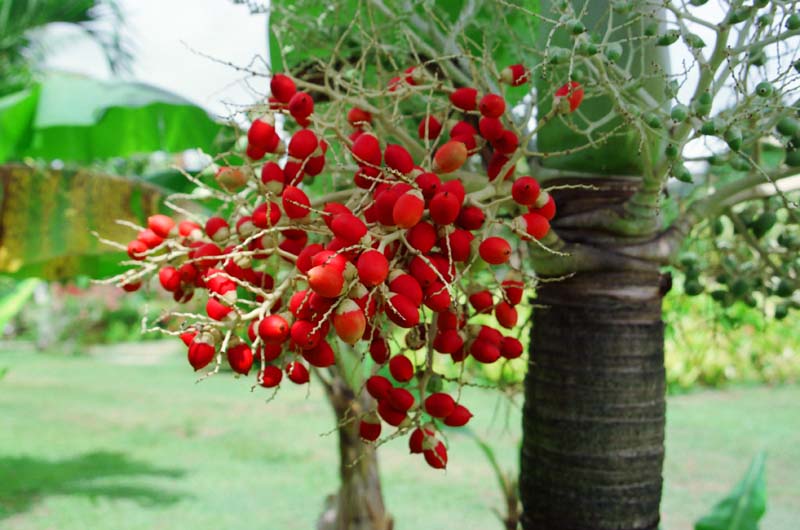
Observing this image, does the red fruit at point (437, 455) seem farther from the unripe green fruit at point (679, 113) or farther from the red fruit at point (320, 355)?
the unripe green fruit at point (679, 113)

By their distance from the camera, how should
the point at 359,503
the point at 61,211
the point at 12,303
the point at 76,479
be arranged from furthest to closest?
the point at 76,479
the point at 12,303
the point at 61,211
the point at 359,503

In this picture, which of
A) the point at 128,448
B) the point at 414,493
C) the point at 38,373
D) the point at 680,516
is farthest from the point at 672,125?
the point at 38,373

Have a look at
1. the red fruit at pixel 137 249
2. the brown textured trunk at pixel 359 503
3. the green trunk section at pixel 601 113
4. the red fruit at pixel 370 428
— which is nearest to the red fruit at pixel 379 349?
Answer: the red fruit at pixel 370 428

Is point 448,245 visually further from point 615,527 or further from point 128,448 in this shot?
point 128,448

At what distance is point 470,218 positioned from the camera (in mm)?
977

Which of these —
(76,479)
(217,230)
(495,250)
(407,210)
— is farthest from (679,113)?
A: (76,479)

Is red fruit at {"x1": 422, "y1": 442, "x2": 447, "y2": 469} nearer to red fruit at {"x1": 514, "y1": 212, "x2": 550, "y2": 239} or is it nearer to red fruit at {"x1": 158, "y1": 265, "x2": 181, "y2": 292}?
red fruit at {"x1": 514, "y1": 212, "x2": 550, "y2": 239}

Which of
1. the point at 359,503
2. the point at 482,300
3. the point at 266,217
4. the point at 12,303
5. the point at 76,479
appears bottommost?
the point at 76,479

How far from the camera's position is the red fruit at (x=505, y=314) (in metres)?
1.11

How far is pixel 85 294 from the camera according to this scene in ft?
42.9

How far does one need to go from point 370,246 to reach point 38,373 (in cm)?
1089

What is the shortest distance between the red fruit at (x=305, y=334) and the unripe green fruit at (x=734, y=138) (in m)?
0.57

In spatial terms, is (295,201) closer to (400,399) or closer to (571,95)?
(400,399)

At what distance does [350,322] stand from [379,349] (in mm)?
175
